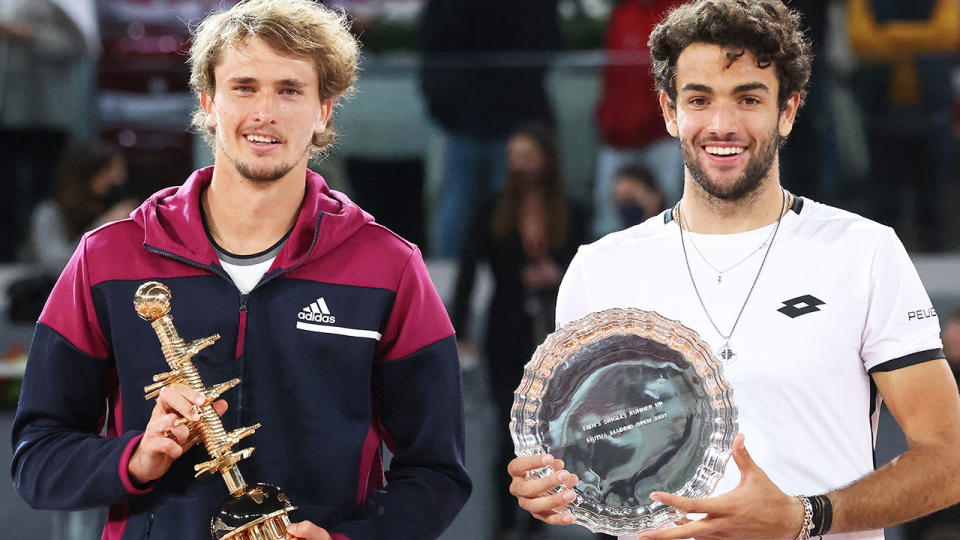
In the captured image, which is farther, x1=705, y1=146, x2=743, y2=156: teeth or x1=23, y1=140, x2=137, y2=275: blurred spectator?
x1=23, y1=140, x2=137, y2=275: blurred spectator

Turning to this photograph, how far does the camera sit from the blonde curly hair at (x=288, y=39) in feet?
7.73

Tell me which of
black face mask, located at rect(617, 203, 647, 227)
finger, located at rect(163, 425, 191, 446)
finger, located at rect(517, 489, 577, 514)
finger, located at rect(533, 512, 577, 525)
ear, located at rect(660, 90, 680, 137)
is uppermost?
ear, located at rect(660, 90, 680, 137)

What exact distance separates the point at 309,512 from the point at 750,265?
90 cm

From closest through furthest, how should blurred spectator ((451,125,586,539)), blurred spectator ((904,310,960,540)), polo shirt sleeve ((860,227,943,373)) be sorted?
polo shirt sleeve ((860,227,943,373))
blurred spectator ((904,310,960,540))
blurred spectator ((451,125,586,539))

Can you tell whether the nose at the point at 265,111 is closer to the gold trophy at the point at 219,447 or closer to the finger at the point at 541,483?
the gold trophy at the point at 219,447

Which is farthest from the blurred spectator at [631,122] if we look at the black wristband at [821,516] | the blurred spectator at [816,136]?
the black wristband at [821,516]

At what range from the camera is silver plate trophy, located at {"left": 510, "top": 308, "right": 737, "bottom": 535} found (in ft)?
7.06

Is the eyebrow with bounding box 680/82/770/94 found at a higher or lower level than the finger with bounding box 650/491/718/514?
higher

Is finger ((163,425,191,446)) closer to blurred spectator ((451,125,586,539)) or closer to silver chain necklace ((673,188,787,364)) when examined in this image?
silver chain necklace ((673,188,787,364))

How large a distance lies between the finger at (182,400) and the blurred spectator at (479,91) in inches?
115

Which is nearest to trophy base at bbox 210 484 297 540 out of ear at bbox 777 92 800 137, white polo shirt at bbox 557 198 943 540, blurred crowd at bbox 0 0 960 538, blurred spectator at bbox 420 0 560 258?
white polo shirt at bbox 557 198 943 540

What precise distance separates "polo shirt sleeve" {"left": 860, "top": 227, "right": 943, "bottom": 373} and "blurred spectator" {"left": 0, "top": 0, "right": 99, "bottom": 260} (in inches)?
152

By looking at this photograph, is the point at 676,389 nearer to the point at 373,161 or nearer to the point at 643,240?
the point at 643,240

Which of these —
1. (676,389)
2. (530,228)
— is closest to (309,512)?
(676,389)
